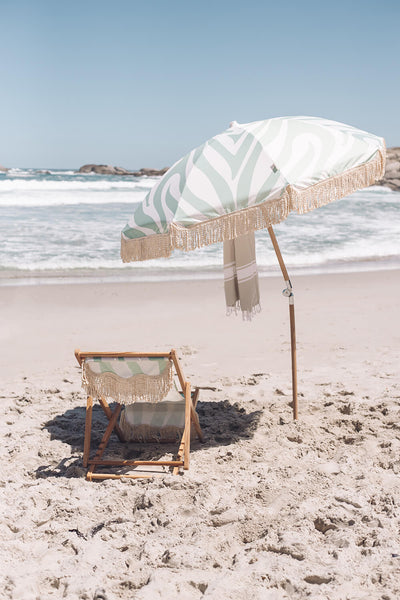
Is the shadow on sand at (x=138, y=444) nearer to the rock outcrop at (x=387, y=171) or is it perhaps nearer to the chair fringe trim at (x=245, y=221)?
the chair fringe trim at (x=245, y=221)

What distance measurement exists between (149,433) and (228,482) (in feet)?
2.91

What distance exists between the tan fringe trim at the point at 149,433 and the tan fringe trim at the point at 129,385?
52 cm

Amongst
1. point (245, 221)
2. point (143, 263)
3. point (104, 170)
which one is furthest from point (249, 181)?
point (104, 170)

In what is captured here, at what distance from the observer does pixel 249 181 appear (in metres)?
3.45

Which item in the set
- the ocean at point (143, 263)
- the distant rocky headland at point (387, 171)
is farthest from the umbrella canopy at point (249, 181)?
the distant rocky headland at point (387, 171)

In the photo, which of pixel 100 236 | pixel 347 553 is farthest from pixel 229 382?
pixel 100 236

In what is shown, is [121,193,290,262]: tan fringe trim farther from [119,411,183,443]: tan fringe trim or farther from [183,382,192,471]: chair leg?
[119,411,183,443]: tan fringe trim

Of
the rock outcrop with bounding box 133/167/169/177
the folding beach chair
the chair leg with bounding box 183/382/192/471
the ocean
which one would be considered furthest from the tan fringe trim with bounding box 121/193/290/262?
the rock outcrop with bounding box 133/167/169/177

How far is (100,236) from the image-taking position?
1455 centimetres

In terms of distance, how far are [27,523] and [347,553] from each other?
168 cm

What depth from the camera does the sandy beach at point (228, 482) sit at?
2.64 metres

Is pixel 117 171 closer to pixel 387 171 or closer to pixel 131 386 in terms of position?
pixel 387 171

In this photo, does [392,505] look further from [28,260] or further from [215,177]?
[28,260]

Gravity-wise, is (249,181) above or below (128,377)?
above
